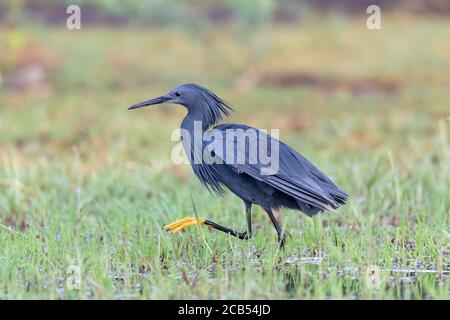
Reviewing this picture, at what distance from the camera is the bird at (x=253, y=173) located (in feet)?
18.9

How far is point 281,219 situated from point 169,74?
22.6 ft

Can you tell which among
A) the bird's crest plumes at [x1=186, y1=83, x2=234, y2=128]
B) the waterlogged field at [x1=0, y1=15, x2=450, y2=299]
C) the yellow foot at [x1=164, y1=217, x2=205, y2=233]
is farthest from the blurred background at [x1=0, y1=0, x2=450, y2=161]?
the yellow foot at [x1=164, y1=217, x2=205, y2=233]

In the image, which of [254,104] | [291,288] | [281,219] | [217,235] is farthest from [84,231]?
[254,104]

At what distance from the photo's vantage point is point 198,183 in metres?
8.16

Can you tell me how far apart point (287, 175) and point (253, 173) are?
22cm

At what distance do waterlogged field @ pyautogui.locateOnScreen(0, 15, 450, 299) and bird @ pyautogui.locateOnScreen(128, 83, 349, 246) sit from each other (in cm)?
19

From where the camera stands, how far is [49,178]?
8023 millimetres

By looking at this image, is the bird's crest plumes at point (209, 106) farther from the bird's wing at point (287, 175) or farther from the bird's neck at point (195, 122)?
the bird's wing at point (287, 175)

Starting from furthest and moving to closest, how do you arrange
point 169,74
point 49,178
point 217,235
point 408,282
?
point 169,74 → point 49,178 → point 217,235 → point 408,282

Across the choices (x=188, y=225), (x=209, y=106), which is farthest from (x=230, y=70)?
(x=188, y=225)

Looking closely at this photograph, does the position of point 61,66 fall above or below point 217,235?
above

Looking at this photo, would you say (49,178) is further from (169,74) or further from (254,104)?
(169,74)

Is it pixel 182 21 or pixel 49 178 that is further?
pixel 182 21
